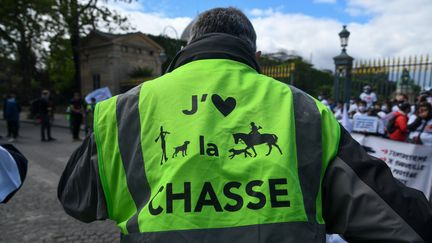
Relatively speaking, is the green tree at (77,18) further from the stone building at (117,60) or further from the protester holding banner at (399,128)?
the protester holding banner at (399,128)

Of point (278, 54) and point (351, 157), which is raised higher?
point (278, 54)

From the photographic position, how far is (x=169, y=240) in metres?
1.09

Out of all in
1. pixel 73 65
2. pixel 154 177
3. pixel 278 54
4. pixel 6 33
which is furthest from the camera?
pixel 278 54

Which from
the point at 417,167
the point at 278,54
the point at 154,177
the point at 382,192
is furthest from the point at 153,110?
the point at 278,54

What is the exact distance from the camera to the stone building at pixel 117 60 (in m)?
23.6

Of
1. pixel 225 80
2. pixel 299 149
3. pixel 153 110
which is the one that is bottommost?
pixel 299 149

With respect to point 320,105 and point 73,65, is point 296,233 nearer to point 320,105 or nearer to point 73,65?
point 320,105

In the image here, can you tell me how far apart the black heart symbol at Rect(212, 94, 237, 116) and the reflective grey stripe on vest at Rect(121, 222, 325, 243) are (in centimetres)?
38

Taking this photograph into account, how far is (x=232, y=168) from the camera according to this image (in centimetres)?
113

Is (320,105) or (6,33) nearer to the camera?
(320,105)

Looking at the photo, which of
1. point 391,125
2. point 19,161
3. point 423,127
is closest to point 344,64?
point 391,125

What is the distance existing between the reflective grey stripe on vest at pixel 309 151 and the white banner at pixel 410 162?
13.6 ft

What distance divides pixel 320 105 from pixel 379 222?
421 millimetres

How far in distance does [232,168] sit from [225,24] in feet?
1.92
